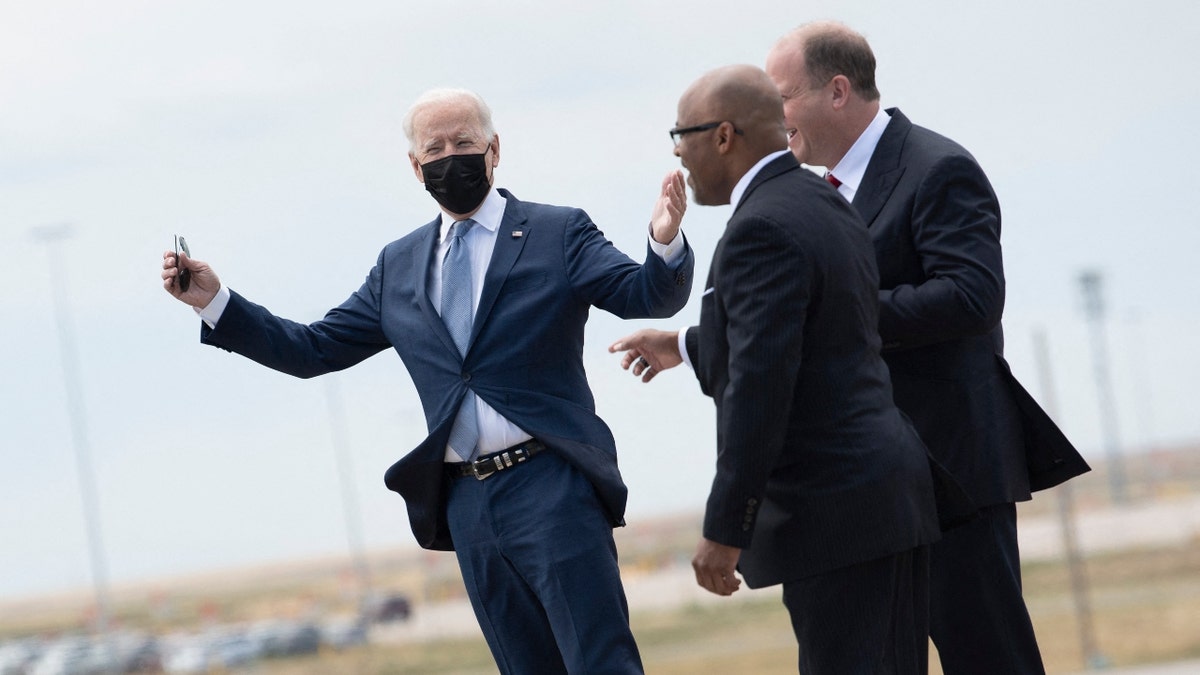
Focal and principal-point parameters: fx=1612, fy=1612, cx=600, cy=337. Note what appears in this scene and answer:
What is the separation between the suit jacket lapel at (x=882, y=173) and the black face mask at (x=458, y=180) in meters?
0.91

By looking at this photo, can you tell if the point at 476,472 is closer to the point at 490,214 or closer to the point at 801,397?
the point at 490,214

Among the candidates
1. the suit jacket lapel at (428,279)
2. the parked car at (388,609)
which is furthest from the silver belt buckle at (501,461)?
the parked car at (388,609)

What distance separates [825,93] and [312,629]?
1686 inches

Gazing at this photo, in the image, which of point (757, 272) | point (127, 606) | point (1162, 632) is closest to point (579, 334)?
point (757, 272)

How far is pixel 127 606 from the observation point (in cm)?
7269

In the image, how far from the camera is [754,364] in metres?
2.95

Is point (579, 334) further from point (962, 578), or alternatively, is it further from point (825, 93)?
point (962, 578)

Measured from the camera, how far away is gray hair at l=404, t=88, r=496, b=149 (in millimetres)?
3928

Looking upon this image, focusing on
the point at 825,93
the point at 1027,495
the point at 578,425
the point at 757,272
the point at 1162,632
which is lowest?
the point at 1162,632

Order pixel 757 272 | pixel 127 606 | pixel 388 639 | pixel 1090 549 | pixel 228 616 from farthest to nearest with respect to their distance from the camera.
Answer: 1. pixel 127 606
2. pixel 228 616
3. pixel 388 639
4. pixel 1090 549
5. pixel 757 272

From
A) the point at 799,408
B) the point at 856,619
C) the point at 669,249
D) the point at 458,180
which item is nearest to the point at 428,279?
the point at 458,180

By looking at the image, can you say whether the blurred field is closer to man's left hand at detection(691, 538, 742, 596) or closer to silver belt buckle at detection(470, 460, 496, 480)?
silver belt buckle at detection(470, 460, 496, 480)

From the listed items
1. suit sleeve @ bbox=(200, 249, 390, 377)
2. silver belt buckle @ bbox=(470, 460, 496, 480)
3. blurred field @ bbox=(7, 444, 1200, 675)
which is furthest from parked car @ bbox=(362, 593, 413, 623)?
silver belt buckle @ bbox=(470, 460, 496, 480)

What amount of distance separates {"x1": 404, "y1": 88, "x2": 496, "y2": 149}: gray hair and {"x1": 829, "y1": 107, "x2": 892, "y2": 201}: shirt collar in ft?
2.82
